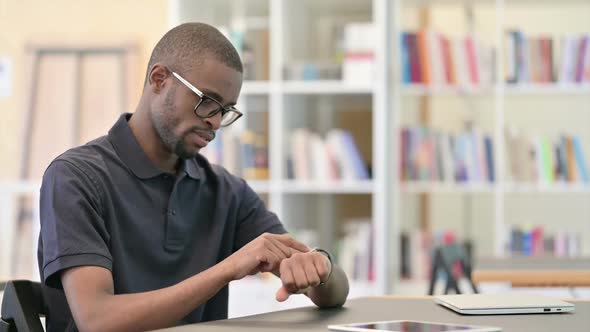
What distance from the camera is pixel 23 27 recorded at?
594 cm

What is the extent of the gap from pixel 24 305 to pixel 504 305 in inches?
34.3

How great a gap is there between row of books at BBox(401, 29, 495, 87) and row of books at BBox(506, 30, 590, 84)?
10cm

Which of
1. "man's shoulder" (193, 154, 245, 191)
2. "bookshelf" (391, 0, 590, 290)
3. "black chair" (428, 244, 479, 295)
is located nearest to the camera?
"man's shoulder" (193, 154, 245, 191)

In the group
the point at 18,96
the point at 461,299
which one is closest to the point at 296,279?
the point at 461,299

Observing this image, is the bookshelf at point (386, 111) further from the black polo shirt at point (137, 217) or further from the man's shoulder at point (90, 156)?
the man's shoulder at point (90, 156)

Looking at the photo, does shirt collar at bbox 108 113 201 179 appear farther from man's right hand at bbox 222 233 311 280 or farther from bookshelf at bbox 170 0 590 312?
bookshelf at bbox 170 0 590 312

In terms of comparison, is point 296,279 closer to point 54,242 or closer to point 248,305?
point 54,242

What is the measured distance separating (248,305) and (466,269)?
114cm

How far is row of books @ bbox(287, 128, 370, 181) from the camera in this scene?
4.45 meters

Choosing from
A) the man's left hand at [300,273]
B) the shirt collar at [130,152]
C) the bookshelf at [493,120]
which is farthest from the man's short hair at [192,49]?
the bookshelf at [493,120]

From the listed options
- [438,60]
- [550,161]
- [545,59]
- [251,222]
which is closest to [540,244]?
[550,161]

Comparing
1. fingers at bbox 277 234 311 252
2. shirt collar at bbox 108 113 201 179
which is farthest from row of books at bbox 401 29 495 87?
fingers at bbox 277 234 311 252

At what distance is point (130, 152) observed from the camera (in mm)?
2018

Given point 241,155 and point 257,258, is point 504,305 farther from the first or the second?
point 241,155
